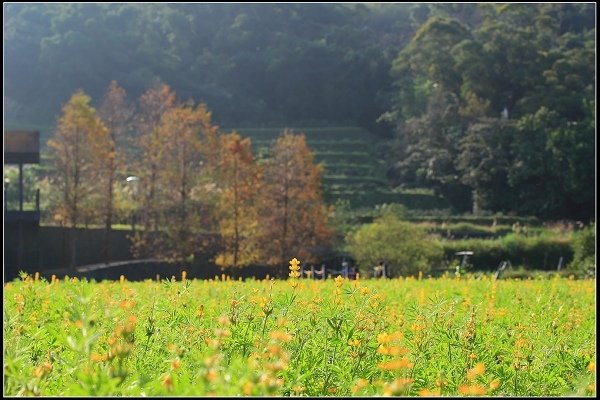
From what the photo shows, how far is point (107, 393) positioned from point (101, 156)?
24075 mm

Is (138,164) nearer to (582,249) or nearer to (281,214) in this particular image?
(281,214)

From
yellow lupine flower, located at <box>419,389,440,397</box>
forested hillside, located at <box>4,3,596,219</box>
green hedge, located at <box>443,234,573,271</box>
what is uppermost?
forested hillside, located at <box>4,3,596,219</box>

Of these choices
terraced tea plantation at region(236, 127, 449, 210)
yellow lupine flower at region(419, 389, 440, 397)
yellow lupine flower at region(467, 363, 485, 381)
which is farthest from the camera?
terraced tea plantation at region(236, 127, 449, 210)

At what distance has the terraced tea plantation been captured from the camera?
134 ft

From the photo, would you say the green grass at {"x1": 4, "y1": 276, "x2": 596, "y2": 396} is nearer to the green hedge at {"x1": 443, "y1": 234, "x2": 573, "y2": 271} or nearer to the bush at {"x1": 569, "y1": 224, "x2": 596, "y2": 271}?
the bush at {"x1": 569, "y1": 224, "x2": 596, "y2": 271}

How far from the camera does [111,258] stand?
92.3ft

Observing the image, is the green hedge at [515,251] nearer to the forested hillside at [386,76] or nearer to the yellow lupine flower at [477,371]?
the forested hillside at [386,76]

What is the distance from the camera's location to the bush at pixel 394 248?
25.8 meters

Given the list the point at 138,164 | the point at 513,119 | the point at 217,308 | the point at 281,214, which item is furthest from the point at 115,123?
the point at 217,308

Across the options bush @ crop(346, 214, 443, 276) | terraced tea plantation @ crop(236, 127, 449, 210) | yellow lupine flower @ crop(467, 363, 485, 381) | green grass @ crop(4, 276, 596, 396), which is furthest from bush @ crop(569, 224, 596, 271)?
yellow lupine flower @ crop(467, 363, 485, 381)

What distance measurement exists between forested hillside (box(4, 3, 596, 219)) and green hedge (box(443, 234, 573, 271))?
8.36 m

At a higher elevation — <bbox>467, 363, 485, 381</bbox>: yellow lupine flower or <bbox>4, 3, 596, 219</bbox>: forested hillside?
<bbox>4, 3, 596, 219</bbox>: forested hillside

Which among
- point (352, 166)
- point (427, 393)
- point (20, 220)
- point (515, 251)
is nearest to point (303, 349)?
point (427, 393)

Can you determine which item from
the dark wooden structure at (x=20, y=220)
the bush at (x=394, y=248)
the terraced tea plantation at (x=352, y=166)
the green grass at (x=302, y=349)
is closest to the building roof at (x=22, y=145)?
the dark wooden structure at (x=20, y=220)
